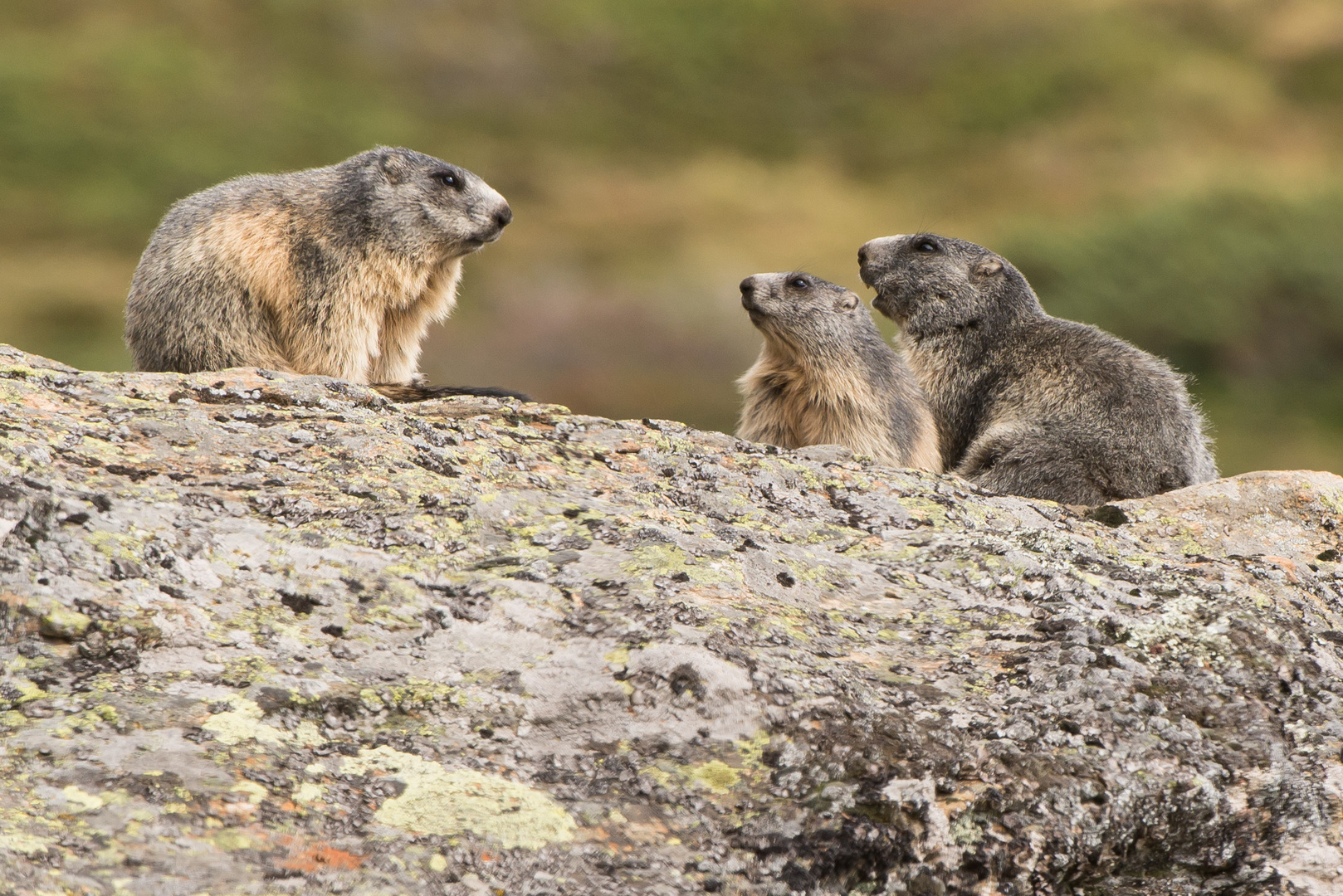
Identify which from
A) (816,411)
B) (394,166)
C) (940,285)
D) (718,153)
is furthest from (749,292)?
(718,153)

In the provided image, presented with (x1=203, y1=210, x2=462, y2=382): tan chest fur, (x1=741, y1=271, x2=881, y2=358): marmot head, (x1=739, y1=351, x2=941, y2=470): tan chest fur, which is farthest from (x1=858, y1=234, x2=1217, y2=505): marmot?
(x1=203, y1=210, x2=462, y2=382): tan chest fur

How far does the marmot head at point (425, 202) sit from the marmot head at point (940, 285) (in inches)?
147

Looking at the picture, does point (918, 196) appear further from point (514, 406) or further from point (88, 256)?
point (514, 406)

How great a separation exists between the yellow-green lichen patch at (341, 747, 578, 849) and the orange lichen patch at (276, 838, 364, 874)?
162 millimetres

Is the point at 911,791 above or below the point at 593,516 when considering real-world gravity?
below

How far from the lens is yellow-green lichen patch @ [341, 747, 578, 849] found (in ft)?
11.4

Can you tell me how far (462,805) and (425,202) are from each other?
689 cm

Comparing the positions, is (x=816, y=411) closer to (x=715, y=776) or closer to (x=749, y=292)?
(x=749, y=292)

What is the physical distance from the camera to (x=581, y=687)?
13.1 feet

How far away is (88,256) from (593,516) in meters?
33.3

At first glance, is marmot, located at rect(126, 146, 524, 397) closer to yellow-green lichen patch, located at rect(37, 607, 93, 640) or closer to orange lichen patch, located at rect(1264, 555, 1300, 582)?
yellow-green lichen patch, located at rect(37, 607, 93, 640)

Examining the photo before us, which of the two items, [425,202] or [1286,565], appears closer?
[1286,565]

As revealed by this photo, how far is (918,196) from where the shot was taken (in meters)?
39.0

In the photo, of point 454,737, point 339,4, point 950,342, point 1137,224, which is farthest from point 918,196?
point 454,737
